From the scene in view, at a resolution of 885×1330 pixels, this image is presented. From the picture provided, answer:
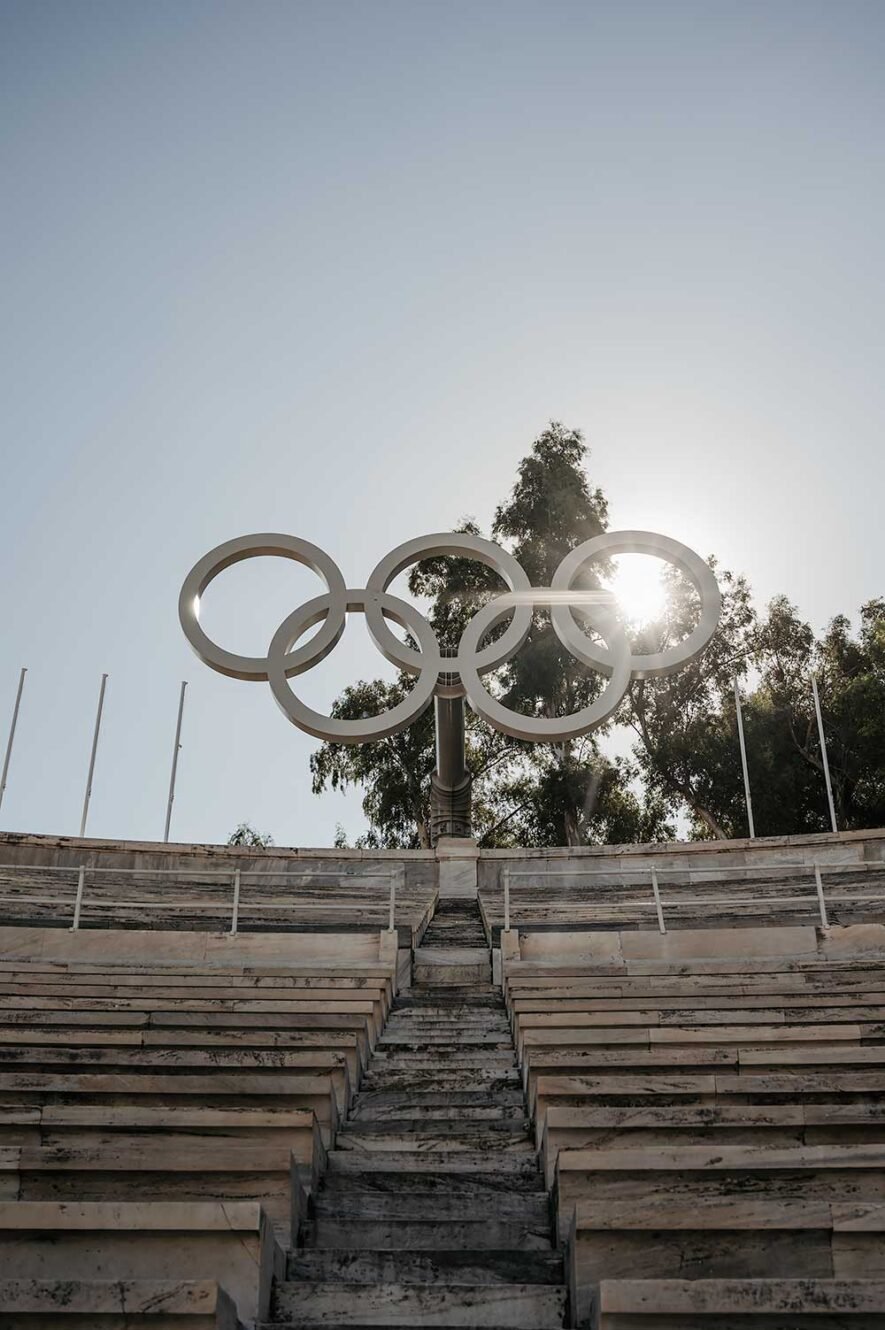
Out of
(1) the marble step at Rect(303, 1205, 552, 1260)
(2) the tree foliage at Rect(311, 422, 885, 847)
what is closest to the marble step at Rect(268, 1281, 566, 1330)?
(1) the marble step at Rect(303, 1205, 552, 1260)

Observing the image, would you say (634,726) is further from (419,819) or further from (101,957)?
(101,957)

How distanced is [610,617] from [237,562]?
5.66 metres

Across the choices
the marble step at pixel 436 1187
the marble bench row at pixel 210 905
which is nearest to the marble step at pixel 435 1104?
the marble step at pixel 436 1187

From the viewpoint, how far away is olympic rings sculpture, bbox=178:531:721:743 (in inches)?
691

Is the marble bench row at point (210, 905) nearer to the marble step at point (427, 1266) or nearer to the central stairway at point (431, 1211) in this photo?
the central stairway at point (431, 1211)

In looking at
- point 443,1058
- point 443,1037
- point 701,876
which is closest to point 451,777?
point 701,876

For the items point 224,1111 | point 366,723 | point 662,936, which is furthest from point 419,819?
point 224,1111

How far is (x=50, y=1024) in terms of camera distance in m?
8.25

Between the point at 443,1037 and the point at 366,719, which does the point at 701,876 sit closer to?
the point at 366,719

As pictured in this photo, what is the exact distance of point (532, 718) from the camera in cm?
1795

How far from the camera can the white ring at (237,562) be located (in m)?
17.6

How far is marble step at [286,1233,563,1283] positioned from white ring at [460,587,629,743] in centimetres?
1227

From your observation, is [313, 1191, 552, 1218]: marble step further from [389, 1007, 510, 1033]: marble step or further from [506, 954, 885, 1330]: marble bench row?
[389, 1007, 510, 1033]: marble step

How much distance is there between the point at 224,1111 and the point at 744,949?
7496 millimetres
